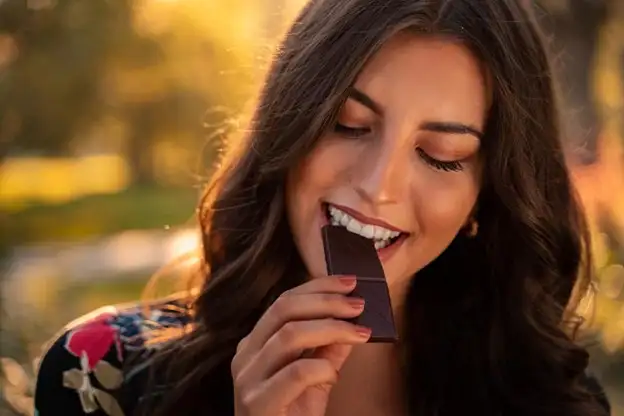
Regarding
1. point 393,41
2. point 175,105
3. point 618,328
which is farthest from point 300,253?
point 175,105

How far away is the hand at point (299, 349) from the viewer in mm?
1636

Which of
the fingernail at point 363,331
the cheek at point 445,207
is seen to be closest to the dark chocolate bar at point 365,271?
the fingernail at point 363,331

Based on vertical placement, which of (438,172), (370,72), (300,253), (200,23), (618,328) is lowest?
(618,328)

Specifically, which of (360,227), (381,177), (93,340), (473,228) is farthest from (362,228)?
(93,340)

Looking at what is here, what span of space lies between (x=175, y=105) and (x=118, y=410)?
10.8 metres

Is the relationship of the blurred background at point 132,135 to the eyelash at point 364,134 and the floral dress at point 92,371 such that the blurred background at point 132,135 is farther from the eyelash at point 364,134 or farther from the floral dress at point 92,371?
the floral dress at point 92,371

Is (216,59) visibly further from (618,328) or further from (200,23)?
(618,328)

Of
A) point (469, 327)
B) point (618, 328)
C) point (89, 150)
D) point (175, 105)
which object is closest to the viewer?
point (469, 327)

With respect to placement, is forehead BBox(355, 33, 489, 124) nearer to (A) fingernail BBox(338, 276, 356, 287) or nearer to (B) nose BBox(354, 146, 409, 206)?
(B) nose BBox(354, 146, 409, 206)

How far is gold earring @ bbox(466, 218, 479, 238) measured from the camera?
229cm

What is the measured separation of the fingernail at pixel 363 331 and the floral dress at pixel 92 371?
0.73m

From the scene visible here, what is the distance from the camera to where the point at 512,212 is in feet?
7.37

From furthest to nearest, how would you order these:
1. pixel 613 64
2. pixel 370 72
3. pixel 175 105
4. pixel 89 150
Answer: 1. pixel 175 105
2. pixel 89 150
3. pixel 613 64
4. pixel 370 72

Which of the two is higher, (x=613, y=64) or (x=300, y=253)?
(x=613, y=64)
